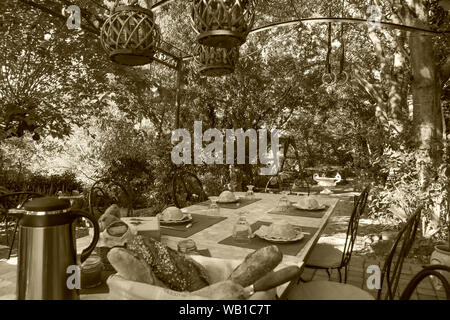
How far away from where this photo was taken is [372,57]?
9711mm

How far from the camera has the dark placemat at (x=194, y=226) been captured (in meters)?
2.26

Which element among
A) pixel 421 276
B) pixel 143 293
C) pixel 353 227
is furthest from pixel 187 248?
pixel 353 227

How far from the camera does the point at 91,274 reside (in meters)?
1.35

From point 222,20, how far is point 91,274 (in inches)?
47.8

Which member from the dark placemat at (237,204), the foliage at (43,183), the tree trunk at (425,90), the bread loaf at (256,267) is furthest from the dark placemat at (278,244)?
the foliage at (43,183)

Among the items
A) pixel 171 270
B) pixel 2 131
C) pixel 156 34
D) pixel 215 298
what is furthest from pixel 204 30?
pixel 2 131

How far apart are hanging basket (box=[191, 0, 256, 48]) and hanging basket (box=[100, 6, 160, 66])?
0.87 ft

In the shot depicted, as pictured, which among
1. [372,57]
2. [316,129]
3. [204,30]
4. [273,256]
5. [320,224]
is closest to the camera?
[273,256]

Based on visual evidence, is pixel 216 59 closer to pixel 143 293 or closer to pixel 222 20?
pixel 222 20

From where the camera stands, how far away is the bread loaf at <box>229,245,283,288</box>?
1003 mm

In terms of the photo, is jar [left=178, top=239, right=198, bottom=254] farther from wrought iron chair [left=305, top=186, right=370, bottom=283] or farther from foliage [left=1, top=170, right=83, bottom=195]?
foliage [left=1, top=170, right=83, bottom=195]

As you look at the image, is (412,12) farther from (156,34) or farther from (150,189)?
(150,189)

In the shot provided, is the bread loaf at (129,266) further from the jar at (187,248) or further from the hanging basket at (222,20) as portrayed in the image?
the hanging basket at (222,20)

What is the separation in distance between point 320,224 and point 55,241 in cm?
192
